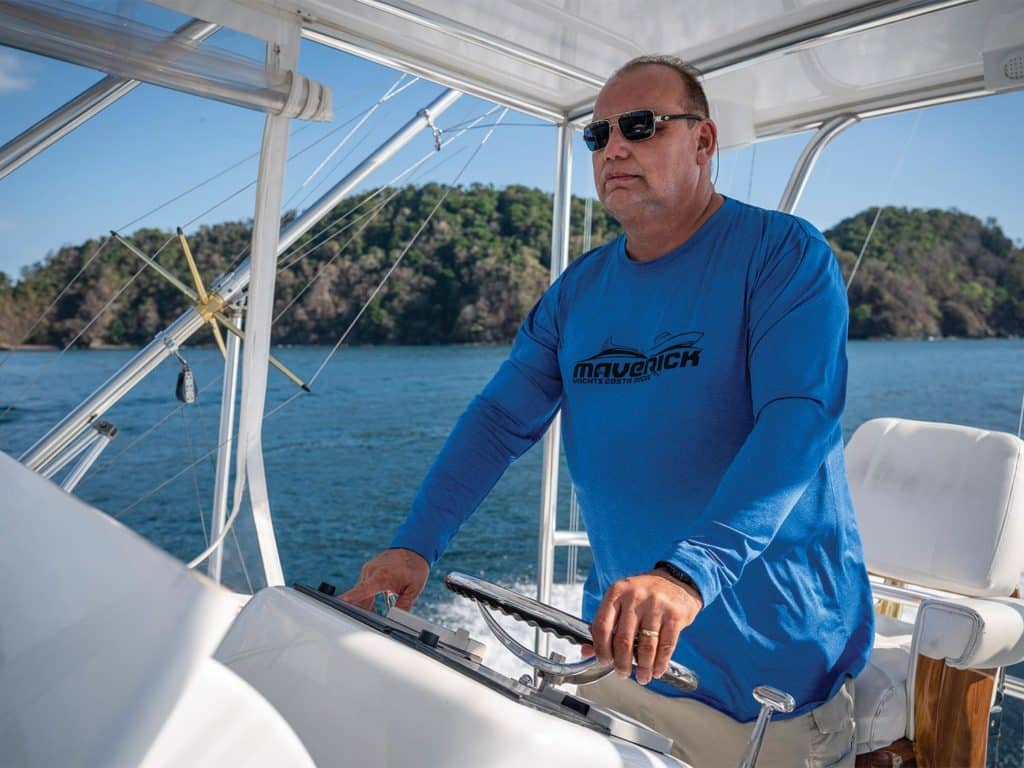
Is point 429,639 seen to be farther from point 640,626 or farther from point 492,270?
point 492,270

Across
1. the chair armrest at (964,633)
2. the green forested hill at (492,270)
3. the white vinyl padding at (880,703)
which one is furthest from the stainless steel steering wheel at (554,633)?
the green forested hill at (492,270)

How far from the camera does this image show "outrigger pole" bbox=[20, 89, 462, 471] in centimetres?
283

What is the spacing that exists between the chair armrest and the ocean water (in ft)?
45.0

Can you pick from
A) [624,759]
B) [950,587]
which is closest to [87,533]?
[624,759]

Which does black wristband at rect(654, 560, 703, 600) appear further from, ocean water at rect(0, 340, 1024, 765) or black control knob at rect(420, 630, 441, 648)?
ocean water at rect(0, 340, 1024, 765)

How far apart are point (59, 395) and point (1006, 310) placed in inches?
1444

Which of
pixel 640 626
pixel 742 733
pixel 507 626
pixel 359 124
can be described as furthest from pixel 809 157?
pixel 507 626

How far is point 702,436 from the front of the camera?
1405mm

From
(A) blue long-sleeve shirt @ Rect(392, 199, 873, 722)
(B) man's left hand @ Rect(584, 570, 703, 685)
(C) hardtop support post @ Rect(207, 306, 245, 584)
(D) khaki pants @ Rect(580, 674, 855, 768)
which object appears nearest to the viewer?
(B) man's left hand @ Rect(584, 570, 703, 685)

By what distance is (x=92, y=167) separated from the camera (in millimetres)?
29266

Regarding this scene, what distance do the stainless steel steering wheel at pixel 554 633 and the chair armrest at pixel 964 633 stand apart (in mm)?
1027

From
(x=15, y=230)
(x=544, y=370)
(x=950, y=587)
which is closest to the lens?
(x=544, y=370)

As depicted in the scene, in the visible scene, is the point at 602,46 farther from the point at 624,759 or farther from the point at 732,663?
the point at 624,759

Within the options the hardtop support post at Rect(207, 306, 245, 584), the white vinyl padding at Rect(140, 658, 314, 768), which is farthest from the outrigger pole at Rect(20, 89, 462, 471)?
the white vinyl padding at Rect(140, 658, 314, 768)
